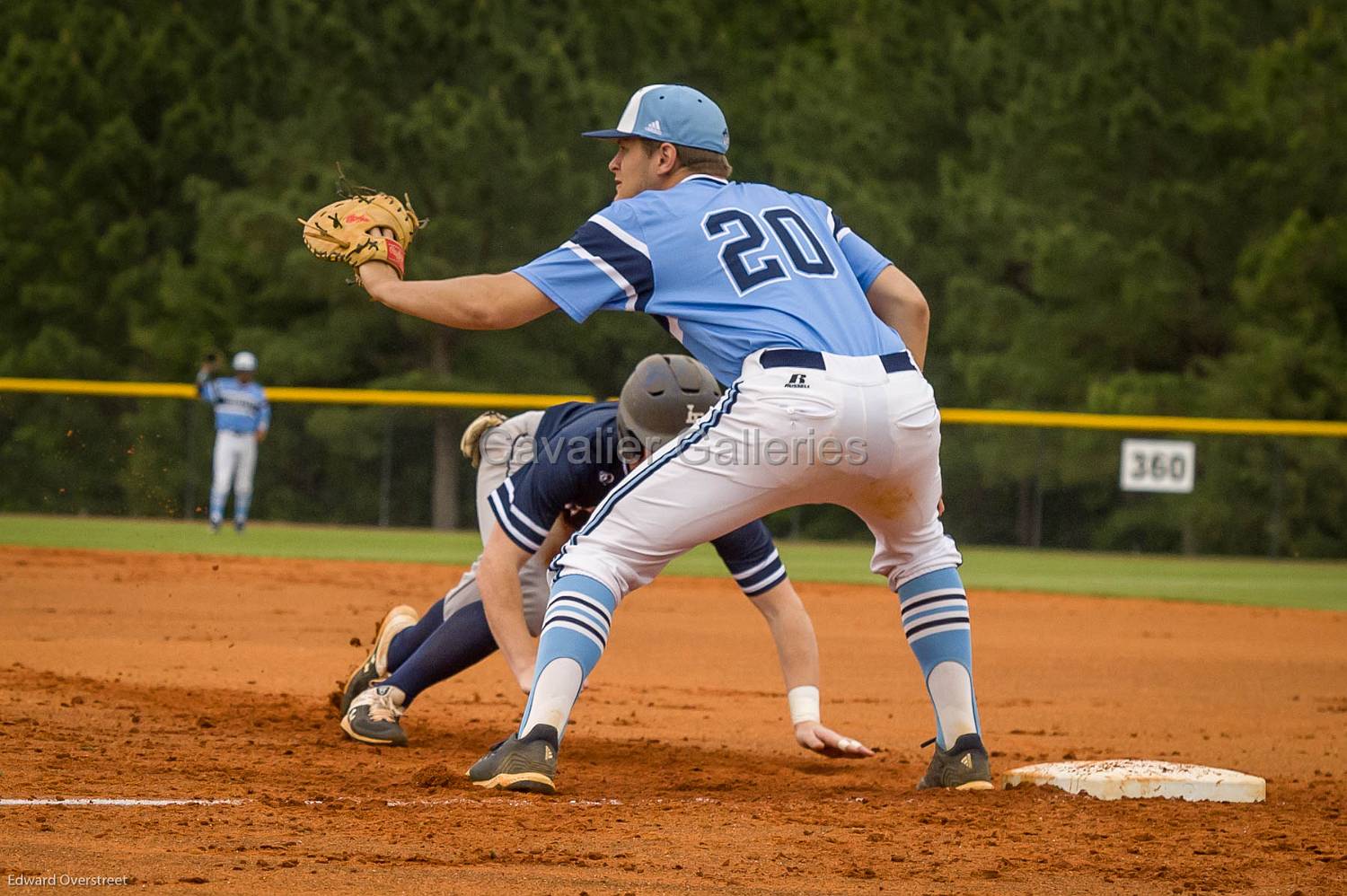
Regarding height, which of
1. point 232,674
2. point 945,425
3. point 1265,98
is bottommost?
point 232,674

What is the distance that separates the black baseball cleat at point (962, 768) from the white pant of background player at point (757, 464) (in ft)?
2.55

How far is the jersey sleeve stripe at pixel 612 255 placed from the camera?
380cm

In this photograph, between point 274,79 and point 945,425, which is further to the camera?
point 274,79

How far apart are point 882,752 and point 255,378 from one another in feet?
66.0

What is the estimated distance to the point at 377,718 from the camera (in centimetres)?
494

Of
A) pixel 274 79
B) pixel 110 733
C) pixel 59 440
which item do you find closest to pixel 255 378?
pixel 59 440

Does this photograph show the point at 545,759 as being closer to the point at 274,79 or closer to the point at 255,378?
the point at 255,378

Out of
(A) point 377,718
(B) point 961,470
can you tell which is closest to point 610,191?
(B) point 961,470

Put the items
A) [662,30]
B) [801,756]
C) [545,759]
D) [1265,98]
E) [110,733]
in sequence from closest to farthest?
1. [545,759]
2. [110,733]
3. [801,756]
4. [1265,98]
5. [662,30]

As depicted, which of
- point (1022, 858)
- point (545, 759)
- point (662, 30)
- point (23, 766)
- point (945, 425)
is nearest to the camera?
point (1022, 858)

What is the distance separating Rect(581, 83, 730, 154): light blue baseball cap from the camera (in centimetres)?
403

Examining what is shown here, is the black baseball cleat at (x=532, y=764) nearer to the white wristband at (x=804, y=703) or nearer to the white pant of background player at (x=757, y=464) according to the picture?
the white pant of background player at (x=757, y=464)

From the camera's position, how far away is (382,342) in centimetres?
2514

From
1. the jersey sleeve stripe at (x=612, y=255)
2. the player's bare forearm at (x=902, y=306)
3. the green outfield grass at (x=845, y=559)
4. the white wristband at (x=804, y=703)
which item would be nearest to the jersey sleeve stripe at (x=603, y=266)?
the jersey sleeve stripe at (x=612, y=255)
